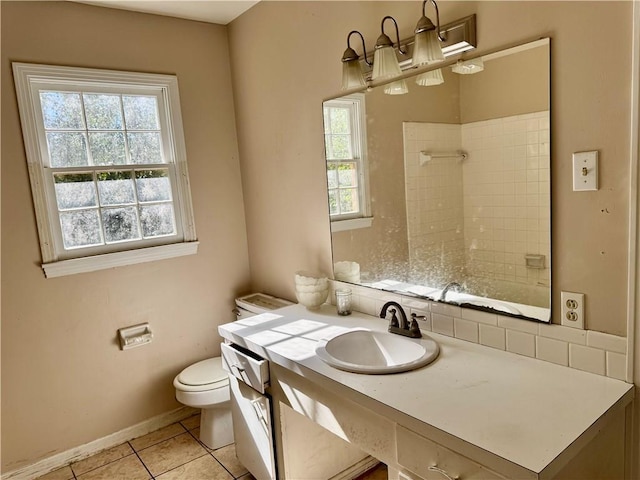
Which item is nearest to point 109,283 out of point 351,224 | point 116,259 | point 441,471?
point 116,259

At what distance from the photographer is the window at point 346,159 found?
2.19 meters

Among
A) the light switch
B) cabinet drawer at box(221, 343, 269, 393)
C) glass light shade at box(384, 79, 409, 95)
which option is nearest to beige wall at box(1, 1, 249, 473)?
cabinet drawer at box(221, 343, 269, 393)

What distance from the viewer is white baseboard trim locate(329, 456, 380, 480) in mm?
2191

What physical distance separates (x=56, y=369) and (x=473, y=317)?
2308 mm

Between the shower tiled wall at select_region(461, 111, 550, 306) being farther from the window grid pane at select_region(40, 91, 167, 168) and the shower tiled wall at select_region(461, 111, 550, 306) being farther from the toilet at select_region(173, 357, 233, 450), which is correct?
the window grid pane at select_region(40, 91, 167, 168)

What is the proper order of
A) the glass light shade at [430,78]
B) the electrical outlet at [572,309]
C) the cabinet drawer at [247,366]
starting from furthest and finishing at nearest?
1. the cabinet drawer at [247,366]
2. the glass light shade at [430,78]
3. the electrical outlet at [572,309]

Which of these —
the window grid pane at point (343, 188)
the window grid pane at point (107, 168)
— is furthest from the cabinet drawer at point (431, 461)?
the window grid pane at point (107, 168)

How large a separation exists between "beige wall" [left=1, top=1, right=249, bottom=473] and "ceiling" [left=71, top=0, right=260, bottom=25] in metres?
0.06

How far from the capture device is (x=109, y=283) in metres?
2.66

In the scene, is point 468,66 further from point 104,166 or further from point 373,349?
point 104,166

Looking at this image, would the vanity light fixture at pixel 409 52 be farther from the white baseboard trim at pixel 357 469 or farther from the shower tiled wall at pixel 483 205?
the white baseboard trim at pixel 357 469

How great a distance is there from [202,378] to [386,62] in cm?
199

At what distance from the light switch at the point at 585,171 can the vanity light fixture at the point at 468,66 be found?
492 millimetres

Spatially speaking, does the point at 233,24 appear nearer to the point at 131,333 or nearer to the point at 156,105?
the point at 156,105
